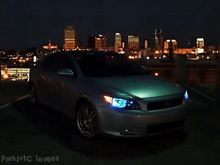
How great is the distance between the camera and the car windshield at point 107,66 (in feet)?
23.9

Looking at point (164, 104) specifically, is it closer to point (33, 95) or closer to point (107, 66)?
point (107, 66)

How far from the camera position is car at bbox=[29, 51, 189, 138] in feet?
19.9

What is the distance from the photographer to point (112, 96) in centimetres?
622

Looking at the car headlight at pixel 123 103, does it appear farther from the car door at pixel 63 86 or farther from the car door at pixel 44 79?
the car door at pixel 44 79

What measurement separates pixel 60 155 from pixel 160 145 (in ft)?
5.25

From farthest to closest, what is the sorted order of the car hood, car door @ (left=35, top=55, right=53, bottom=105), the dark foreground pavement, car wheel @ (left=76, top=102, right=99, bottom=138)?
car door @ (left=35, top=55, right=53, bottom=105)
car wheel @ (left=76, top=102, right=99, bottom=138)
the car hood
the dark foreground pavement

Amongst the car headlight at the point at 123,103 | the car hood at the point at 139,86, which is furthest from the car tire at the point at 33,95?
the car headlight at the point at 123,103

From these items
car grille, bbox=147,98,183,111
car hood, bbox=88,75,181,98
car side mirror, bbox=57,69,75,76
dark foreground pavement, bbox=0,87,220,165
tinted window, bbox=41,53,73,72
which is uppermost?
tinted window, bbox=41,53,73,72

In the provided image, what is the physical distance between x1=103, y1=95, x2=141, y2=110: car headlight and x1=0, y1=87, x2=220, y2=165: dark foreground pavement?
2.10ft

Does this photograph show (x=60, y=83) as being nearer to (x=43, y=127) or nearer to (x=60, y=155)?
(x=43, y=127)

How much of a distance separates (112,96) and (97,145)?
2.68 feet

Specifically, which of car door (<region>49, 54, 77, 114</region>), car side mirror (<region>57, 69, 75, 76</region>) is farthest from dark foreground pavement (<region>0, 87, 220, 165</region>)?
car side mirror (<region>57, 69, 75, 76</region>)

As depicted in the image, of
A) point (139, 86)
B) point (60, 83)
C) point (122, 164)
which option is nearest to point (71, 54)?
point (60, 83)

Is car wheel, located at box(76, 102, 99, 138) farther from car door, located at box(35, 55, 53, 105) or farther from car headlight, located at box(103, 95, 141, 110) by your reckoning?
car door, located at box(35, 55, 53, 105)
